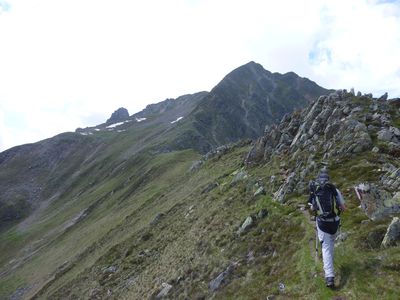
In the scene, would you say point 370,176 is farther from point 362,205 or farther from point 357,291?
point 357,291

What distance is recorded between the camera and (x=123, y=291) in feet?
111

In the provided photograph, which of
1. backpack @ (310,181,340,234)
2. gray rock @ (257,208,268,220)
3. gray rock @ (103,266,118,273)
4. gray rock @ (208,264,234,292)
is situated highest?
backpack @ (310,181,340,234)

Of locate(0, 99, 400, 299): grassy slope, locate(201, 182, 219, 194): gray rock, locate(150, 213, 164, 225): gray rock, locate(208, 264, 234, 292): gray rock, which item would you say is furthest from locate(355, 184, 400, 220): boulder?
locate(150, 213, 164, 225): gray rock

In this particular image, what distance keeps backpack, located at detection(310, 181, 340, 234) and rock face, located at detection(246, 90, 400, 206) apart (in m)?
4.38

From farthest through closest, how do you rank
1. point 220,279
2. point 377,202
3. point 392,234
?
point 220,279
point 377,202
point 392,234

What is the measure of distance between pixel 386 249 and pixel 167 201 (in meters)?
45.0

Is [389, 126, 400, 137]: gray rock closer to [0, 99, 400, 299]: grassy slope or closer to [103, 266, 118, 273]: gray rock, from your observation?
[0, 99, 400, 299]: grassy slope

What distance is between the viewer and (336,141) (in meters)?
31.8

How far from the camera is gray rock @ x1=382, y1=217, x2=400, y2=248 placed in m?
15.6

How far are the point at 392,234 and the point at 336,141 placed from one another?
55.7ft

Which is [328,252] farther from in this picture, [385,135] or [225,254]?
[385,135]

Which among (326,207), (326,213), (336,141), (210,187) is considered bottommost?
(210,187)

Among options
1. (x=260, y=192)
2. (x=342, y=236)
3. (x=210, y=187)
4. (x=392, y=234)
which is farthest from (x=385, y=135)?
(x=210, y=187)

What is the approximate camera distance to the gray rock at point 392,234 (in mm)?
15594
